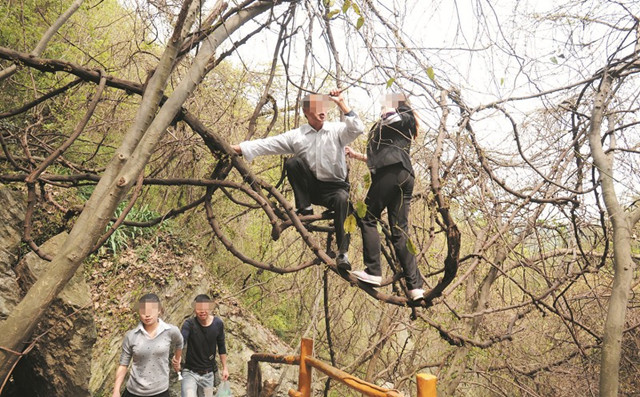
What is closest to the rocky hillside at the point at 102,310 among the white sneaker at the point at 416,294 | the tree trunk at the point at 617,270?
the white sneaker at the point at 416,294

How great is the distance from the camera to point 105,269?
6801 millimetres

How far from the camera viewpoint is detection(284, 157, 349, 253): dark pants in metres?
3.28

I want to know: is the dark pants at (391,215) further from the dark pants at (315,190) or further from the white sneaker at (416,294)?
the dark pants at (315,190)

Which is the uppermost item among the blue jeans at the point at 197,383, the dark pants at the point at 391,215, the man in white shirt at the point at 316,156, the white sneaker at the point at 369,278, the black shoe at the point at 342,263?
the man in white shirt at the point at 316,156

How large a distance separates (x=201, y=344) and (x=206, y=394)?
42cm

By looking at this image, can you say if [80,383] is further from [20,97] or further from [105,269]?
[20,97]

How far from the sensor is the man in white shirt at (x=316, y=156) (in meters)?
3.25

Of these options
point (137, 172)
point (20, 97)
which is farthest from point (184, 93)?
point (20, 97)

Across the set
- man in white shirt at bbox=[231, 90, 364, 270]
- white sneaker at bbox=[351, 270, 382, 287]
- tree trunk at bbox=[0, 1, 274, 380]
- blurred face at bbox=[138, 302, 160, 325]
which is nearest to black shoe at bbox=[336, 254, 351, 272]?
white sneaker at bbox=[351, 270, 382, 287]

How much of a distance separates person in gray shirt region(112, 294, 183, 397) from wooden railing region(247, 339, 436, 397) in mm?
945

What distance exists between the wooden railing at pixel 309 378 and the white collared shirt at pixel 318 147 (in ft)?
4.06

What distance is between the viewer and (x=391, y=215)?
3.07m

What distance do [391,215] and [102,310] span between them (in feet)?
15.4

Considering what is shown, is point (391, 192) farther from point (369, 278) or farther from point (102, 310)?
point (102, 310)
